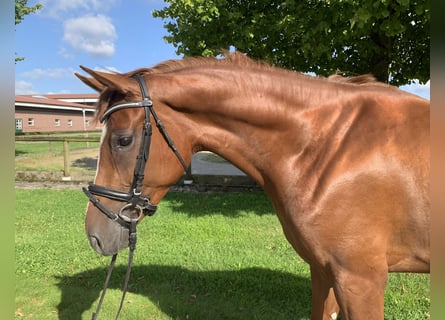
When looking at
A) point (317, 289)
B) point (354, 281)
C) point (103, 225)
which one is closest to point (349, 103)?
point (354, 281)

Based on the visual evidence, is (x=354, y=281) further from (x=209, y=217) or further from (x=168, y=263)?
(x=209, y=217)

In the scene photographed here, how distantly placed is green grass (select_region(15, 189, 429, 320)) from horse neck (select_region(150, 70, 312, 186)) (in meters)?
2.08

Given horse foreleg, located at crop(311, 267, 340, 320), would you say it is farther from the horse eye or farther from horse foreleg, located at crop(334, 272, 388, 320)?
the horse eye

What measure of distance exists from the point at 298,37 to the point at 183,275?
5.16 meters

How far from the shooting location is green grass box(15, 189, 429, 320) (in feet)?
11.7

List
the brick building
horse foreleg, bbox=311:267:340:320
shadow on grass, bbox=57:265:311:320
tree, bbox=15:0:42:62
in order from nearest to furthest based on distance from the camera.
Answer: horse foreleg, bbox=311:267:340:320, shadow on grass, bbox=57:265:311:320, tree, bbox=15:0:42:62, the brick building

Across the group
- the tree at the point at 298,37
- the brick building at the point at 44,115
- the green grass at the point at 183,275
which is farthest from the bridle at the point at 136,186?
the brick building at the point at 44,115

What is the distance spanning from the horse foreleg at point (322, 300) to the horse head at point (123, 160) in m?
1.42

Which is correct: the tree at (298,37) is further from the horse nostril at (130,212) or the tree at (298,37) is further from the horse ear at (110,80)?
the horse nostril at (130,212)

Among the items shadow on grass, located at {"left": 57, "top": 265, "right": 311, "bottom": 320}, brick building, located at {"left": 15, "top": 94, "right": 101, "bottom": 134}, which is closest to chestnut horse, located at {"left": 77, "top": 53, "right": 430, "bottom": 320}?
shadow on grass, located at {"left": 57, "top": 265, "right": 311, "bottom": 320}

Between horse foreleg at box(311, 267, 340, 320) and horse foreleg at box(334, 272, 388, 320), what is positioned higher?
horse foreleg at box(334, 272, 388, 320)

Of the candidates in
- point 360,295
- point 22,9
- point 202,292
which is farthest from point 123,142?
point 22,9

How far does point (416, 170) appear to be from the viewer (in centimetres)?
201

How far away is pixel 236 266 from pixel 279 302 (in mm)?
949
